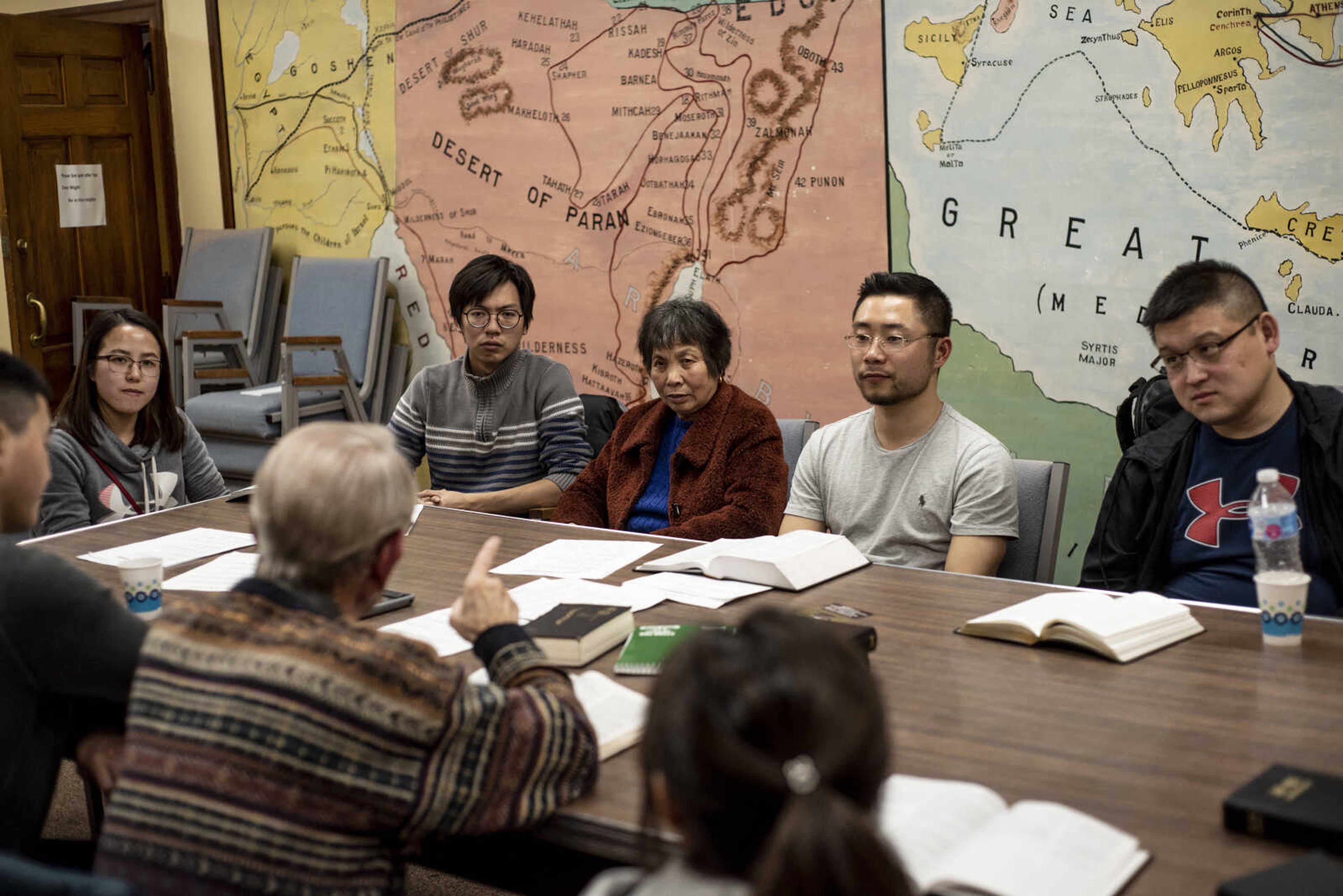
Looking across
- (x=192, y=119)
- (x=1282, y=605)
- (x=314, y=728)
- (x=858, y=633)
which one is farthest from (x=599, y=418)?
(x=192, y=119)

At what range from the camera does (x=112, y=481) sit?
323 cm

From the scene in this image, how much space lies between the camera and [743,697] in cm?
96

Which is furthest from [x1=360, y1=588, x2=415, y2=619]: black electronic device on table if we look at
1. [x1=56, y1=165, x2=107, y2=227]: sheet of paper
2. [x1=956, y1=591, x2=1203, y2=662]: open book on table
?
[x1=56, y1=165, x2=107, y2=227]: sheet of paper

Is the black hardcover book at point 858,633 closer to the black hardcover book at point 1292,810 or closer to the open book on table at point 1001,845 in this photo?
the open book on table at point 1001,845

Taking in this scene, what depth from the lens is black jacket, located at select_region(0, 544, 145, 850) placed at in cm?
158

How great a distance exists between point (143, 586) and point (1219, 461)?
6.71 feet

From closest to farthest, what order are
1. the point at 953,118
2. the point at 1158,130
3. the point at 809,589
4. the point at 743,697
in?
the point at 743,697 < the point at 809,589 < the point at 1158,130 < the point at 953,118

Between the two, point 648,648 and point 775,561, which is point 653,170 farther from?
point 648,648

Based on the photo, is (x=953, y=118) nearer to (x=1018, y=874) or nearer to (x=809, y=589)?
(x=809, y=589)

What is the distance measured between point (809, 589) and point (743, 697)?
1.42 m

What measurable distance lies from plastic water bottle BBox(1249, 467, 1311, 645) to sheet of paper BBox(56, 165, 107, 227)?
18.9ft

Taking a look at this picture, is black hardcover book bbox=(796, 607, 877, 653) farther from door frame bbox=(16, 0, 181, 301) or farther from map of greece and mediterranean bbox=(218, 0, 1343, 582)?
door frame bbox=(16, 0, 181, 301)

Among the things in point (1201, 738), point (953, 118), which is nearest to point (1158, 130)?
point (953, 118)

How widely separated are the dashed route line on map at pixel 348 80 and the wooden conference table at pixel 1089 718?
3.76 meters
